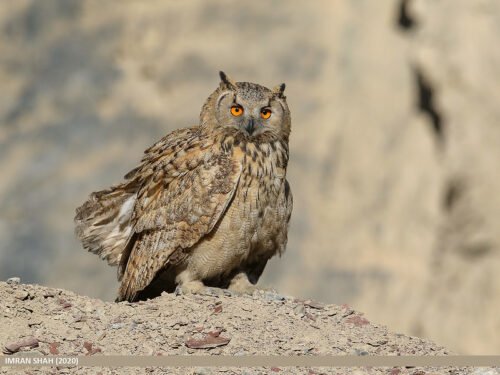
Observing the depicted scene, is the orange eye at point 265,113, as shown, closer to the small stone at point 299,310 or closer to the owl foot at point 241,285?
the owl foot at point 241,285

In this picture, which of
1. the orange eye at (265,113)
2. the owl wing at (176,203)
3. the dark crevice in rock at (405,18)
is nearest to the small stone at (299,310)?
the owl wing at (176,203)

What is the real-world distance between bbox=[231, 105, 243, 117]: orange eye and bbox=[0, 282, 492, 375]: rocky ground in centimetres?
137

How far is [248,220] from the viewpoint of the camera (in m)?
7.64

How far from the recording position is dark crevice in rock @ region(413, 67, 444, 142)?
640 inches

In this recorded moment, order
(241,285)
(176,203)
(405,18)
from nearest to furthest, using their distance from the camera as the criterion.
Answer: (176,203)
(241,285)
(405,18)

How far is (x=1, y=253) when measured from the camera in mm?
A: 14359

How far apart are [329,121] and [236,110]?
8.08 metres

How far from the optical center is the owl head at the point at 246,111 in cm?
795

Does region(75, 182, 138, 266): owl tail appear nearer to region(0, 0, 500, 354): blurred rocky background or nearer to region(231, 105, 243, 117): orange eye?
region(231, 105, 243, 117): orange eye

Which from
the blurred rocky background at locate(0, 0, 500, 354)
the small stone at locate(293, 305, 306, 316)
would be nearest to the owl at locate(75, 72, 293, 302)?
the small stone at locate(293, 305, 306, 316)

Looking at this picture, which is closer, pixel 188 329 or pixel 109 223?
pixel 188 329

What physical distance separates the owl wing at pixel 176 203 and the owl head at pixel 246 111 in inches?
7.4

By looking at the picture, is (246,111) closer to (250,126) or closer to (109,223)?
(250,126)

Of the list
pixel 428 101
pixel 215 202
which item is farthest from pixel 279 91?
pixel 428 101
